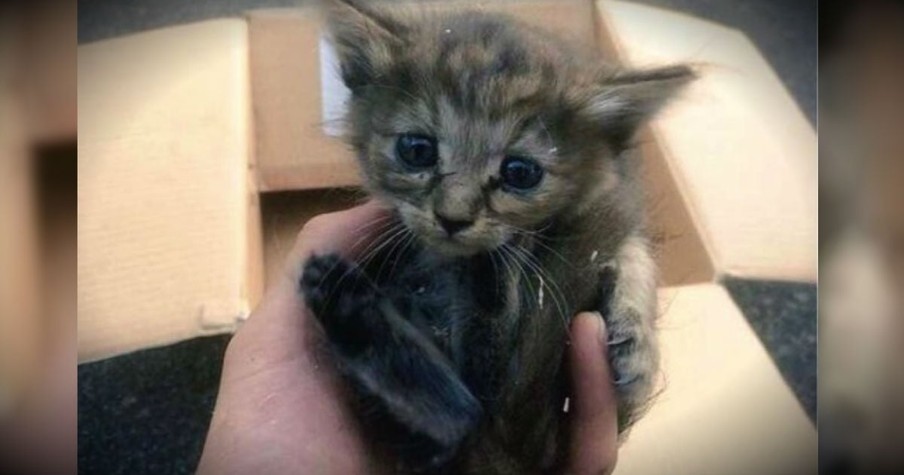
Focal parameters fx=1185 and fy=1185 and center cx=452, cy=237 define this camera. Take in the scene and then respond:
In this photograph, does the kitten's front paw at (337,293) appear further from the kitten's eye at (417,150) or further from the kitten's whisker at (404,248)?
the kitten's eye at (417,150)

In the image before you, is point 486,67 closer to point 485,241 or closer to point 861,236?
point 485,241

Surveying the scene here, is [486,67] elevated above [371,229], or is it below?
above

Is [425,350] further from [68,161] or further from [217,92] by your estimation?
[68,161]

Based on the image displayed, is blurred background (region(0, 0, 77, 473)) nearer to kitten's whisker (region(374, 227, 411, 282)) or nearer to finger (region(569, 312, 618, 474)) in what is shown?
kitten's whisker (region(374, 227, 411, 282))

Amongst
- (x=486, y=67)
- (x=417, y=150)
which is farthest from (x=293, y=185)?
(x=486, y=67)

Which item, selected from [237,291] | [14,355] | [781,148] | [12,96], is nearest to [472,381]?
[237,291]

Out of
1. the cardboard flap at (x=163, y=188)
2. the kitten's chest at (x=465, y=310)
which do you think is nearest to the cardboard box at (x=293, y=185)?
the cardboard flap at (x=163, y=188)
